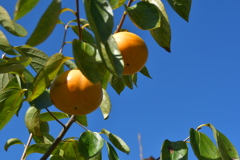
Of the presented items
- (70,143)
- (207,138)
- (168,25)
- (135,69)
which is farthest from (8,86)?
(207,138)

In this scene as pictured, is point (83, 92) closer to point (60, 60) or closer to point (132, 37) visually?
point (60, 60)

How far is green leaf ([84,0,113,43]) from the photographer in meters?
1.32

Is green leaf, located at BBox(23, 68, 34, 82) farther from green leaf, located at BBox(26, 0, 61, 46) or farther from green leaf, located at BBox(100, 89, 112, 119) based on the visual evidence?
green leaf, located at BBox(26, 0, 61, 46)

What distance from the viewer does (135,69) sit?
177cm

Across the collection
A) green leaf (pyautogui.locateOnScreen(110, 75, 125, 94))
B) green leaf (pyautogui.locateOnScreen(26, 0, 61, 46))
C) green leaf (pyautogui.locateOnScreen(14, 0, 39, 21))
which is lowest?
green leaf (pyautogui.locateOnScreen(110, 75, 125, 94))

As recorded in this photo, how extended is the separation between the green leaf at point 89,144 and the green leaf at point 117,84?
0.35 metres

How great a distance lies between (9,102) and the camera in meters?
2.03

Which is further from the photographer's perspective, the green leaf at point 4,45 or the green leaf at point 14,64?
the green leaf at point 4,45

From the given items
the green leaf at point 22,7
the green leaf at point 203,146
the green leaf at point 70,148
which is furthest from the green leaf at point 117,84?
the green leaf at point 22,7

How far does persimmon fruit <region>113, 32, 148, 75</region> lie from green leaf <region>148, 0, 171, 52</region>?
0.14 metres

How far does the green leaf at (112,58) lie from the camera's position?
1.44 metres

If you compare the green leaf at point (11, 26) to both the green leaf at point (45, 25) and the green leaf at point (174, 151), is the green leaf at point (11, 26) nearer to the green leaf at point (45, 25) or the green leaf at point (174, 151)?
the green leaf at point (45, 25)

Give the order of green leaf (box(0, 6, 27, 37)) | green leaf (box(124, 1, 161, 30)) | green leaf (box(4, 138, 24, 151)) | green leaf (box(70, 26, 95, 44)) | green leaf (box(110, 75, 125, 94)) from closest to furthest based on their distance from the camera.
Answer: green leaf (box(0, 6, 27, 37)), green leaf (box(124, 1, 161, 30)), green leaf (box(70, 26, 95, 44)), green leaf (box(110, 75, 125, 94)), green leaf (box(4, 138, 24, 151))

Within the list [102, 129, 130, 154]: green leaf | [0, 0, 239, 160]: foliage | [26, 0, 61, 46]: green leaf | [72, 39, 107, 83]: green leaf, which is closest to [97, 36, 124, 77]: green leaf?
[0, 0, 239, 160]: foliage
